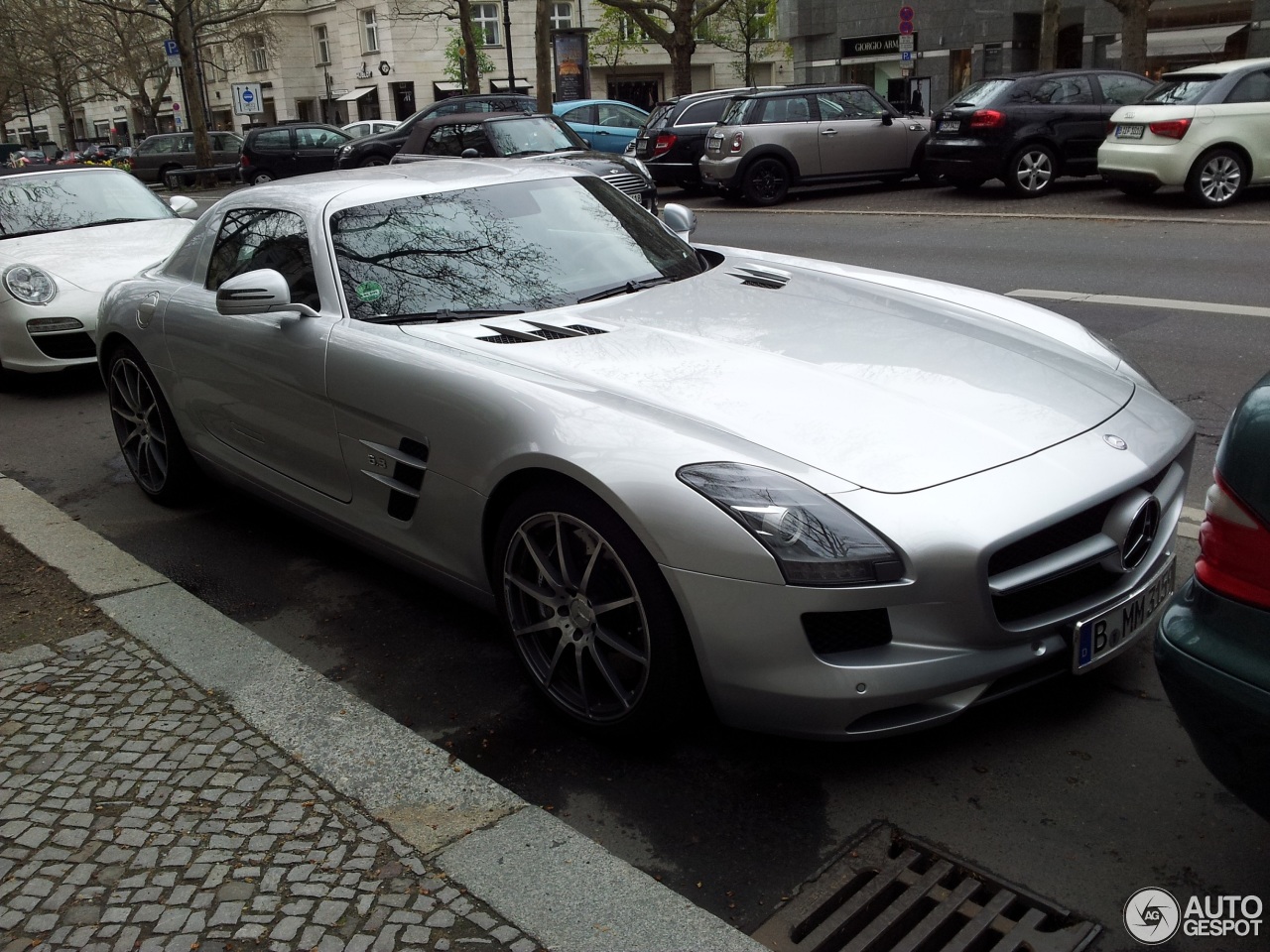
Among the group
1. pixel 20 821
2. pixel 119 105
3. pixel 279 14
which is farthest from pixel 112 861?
pixel 119 105

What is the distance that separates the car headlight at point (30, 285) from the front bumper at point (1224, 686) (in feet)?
25.7

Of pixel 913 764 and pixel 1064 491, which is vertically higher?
pixel 1064 491

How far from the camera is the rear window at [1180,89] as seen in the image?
43.8 feet

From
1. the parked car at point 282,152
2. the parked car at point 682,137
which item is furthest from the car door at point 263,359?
the parked car at point 282,152

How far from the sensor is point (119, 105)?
3408 inches

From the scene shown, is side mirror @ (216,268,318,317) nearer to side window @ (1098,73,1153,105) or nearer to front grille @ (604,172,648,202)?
front grille @ (604,172,648,202)

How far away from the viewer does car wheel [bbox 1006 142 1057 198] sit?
1545 cm

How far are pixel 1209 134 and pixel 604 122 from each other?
13483 millimetres

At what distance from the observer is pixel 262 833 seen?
9.23 ft

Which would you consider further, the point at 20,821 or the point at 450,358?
the point at 450,358

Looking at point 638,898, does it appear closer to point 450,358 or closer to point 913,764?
point 913,764

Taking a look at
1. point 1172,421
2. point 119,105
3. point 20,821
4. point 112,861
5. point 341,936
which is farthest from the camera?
point 119,105

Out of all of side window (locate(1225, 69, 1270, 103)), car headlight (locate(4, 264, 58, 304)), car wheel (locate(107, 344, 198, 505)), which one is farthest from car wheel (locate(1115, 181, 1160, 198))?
car wheel (locate(107, 344, 198, 505))

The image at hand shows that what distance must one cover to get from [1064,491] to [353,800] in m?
1.89
